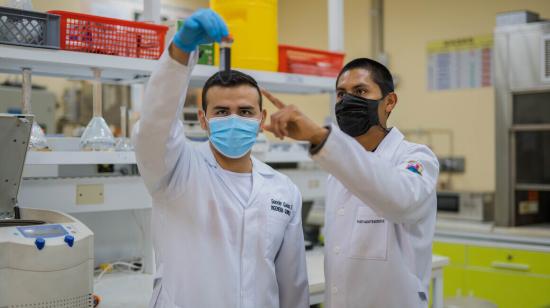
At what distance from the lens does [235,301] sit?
157 centimetres

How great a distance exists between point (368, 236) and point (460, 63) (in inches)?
129

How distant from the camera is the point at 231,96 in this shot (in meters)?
1.58

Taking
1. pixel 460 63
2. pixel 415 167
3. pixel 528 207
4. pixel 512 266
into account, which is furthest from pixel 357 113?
pixel 460 63

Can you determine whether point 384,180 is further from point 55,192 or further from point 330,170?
point 55,192

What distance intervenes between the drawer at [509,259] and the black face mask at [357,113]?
226 centimetres

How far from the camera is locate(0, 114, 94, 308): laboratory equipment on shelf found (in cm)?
154

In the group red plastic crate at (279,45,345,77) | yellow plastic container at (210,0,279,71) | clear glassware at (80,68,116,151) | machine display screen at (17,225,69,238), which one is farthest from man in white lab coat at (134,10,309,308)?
red plastic crate at (279,45,345,77)

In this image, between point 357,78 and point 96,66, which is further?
point 96,66

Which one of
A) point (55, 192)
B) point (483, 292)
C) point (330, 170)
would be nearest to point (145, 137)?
point (330, 170)

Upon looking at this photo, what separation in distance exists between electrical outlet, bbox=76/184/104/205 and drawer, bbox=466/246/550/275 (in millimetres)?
2516

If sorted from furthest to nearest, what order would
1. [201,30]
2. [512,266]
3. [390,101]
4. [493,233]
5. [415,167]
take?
[493,233], [512,266], [390,101], [415,167], [201,30]

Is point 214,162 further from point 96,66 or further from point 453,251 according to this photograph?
point 453,251

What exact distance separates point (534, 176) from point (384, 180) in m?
3.02

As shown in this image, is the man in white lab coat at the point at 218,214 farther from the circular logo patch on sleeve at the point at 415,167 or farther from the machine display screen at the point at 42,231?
the circular logo patch on sleeve at the point at 415,167
